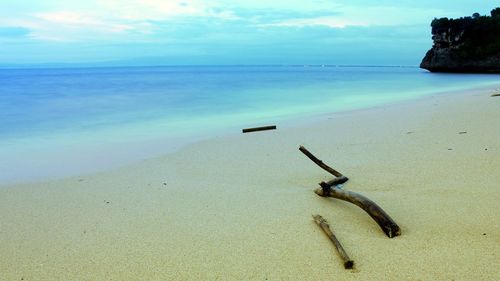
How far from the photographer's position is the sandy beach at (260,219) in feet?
8.97

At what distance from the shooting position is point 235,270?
8.93 feet

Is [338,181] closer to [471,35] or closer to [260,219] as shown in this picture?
[260,219]

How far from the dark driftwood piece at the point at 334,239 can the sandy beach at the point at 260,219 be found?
5 centimetres

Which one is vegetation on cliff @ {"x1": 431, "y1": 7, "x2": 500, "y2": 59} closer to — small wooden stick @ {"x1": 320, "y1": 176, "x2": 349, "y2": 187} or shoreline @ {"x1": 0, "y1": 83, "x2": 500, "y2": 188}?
shoreline @ {"x1": 0, "y1": 83, "x2": 500, "y2": 188}

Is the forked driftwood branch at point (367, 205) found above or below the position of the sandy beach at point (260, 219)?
above

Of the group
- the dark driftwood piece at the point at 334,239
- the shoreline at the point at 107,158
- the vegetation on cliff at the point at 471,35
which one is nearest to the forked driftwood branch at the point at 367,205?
the dark driftwood piece at the point at 334,239

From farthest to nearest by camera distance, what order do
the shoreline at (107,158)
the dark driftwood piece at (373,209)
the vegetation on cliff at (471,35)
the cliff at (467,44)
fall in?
1. the vegetation on cliff at (471,35)
2. the cliff at (467,44)
3. the shoreline at (107,158)
4. the dark driftwood piece at (373,209)

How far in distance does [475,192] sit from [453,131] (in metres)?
3.40

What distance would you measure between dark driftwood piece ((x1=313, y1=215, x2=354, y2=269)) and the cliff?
52.5 metres

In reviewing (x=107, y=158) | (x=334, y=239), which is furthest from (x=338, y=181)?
(x=107, y=158)

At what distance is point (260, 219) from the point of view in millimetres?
3557

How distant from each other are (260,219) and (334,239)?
778 millimetres


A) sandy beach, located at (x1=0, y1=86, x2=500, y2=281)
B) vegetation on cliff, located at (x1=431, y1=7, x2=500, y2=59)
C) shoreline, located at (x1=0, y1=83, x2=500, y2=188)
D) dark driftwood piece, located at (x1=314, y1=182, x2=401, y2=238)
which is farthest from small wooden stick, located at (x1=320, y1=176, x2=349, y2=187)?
vegetation on cliff, located at (x1=431, y1=7, x2=500, y2=59)

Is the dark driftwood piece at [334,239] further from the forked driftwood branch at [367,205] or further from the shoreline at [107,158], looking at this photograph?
the shoreline at [107,158]
